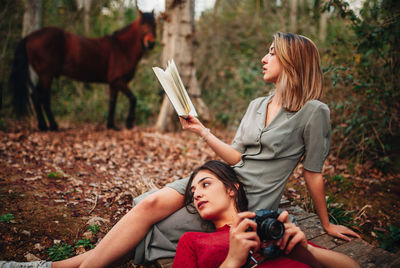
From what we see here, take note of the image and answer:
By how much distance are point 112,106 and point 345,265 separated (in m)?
6.22

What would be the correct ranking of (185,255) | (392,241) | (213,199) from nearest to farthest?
(185,255) < (213,199) < (392,241)

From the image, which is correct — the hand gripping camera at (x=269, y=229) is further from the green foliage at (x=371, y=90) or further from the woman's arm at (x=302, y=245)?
the green foliage at (x=371, y=90)

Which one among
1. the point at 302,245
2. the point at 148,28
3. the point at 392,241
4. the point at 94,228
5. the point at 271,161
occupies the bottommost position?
A: the point at 392,241

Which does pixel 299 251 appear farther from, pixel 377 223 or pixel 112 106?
pixel 112 106

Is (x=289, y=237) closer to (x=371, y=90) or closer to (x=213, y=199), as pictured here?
(x=213, y=199)

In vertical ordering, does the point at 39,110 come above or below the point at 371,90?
below

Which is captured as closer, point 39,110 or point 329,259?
point 329,259

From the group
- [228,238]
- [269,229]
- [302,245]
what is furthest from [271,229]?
[228,238]

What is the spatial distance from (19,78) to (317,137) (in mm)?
6327

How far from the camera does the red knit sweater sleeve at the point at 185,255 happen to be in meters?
1.70

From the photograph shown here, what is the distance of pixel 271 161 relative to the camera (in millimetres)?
2168

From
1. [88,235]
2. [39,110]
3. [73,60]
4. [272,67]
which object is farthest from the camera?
[73,60]

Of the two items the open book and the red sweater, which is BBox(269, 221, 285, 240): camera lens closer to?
the red sweater

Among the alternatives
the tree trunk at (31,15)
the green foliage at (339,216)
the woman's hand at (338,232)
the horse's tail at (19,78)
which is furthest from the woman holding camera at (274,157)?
the tree trunk at (31,15)
